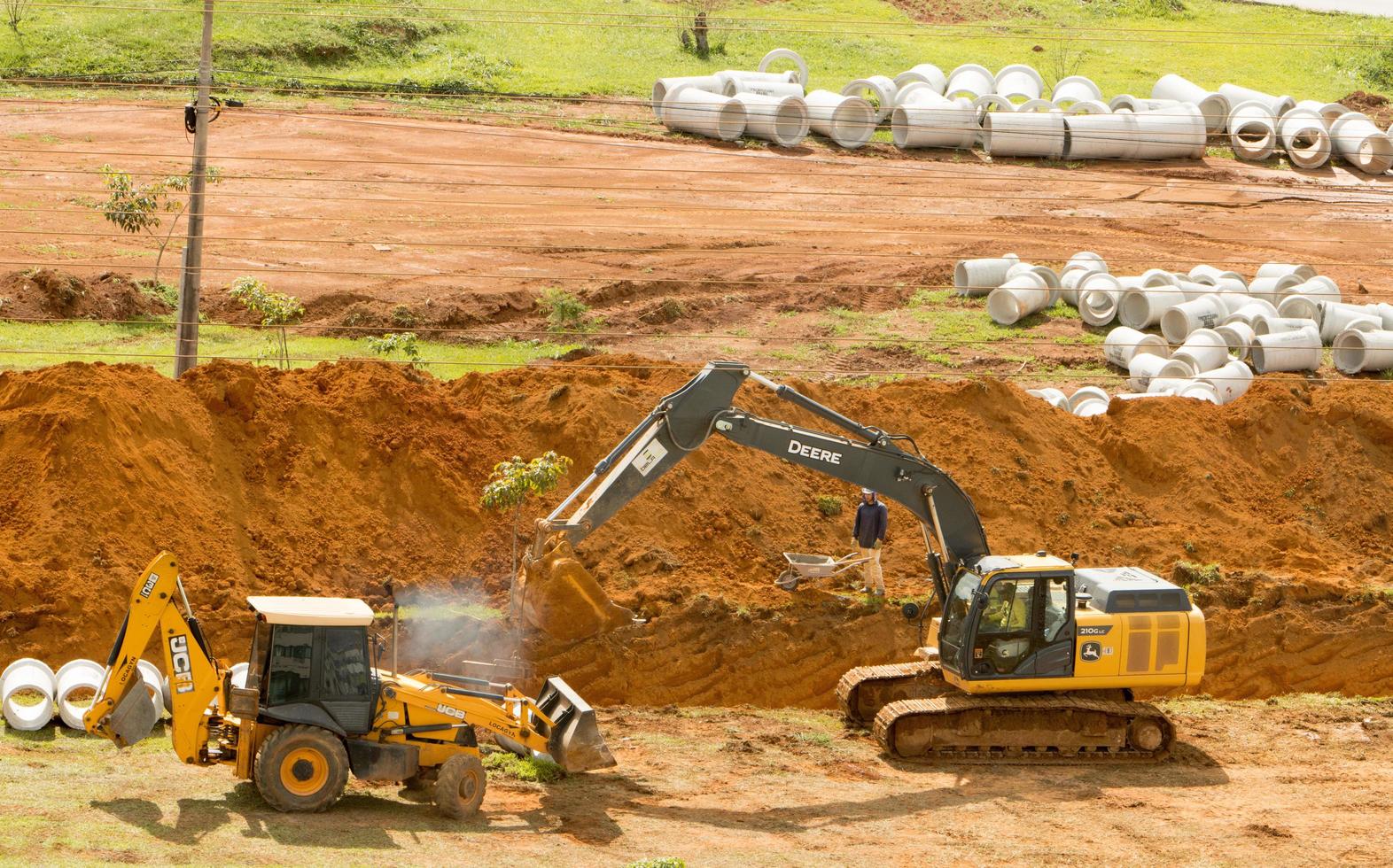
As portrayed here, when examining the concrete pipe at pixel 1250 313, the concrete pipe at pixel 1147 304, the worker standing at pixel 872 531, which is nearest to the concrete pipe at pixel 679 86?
the concrete pipe at pixel 1147 304

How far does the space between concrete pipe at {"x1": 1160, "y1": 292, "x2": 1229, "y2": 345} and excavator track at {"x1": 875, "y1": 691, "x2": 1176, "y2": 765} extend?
14631 mm

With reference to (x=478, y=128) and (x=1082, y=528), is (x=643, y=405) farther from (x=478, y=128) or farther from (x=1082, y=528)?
(x=478, y=128)

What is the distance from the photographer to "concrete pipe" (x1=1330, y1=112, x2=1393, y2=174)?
141 feet

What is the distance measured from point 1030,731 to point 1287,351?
15.6 metres

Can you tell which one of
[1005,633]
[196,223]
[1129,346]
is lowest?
[1005,633]

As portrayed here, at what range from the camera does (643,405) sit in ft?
74.2

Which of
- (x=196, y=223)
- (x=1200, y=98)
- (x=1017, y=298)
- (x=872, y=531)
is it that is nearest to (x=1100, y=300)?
(x=1017, y=298)

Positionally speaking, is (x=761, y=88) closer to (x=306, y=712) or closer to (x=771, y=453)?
(x=771, y=453)

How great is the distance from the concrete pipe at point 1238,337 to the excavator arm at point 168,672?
2173 cm

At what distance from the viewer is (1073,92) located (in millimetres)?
46625

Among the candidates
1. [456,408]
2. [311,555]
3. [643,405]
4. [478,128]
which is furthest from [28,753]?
[478,128]

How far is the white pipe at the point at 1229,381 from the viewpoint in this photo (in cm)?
2683

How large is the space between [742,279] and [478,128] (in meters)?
11.6

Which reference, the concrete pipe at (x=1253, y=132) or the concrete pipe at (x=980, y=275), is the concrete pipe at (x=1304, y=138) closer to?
the concrete pipe at (x=1253, y=132)
